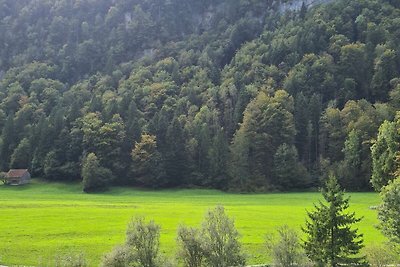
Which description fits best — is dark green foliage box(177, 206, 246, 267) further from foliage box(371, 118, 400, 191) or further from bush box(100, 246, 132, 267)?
foliage box(371, 118, 400, 191)

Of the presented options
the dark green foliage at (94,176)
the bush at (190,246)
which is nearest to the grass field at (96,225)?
the bush at (190,246)

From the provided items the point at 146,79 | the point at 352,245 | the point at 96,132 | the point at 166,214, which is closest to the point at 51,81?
the point at 146,79

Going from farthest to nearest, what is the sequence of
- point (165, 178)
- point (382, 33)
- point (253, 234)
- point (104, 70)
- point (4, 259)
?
point (104, 70) < point (382, 33) < point (165, 178) < point (253, 234) < point (4, 259)

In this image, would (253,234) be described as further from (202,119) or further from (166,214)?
(202,119)

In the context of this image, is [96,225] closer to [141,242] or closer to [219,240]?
[141,242]

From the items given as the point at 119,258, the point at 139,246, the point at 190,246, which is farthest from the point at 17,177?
the point at 190,246

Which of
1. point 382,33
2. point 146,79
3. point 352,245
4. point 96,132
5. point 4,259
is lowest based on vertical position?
point 4,259

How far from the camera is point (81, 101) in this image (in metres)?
152

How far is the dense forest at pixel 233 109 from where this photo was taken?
11300cm

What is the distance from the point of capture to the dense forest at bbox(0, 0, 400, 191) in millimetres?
113000

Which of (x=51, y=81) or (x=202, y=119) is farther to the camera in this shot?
(x=51, y=81)

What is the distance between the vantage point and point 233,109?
473ft

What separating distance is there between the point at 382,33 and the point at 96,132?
93222 millimetres

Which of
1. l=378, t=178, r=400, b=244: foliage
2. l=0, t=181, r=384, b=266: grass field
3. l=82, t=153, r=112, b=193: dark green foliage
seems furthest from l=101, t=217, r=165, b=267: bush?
l=82, t=153, r=112, b=193: dark green foliage
